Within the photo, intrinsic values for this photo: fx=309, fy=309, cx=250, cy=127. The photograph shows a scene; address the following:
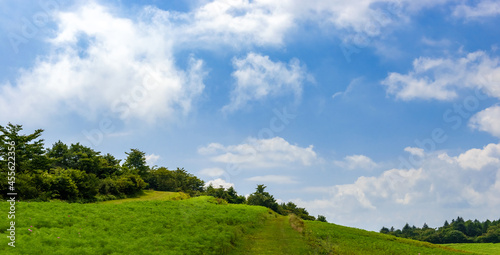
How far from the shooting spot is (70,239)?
18375 millimetres

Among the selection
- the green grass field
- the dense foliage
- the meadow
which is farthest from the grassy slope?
the dense foliage

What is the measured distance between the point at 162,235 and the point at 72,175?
110 ft

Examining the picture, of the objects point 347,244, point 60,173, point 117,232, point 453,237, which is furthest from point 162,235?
point 453,237

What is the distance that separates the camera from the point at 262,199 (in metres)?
90.1

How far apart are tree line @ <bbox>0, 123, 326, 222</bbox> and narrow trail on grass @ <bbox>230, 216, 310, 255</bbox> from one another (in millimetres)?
31621

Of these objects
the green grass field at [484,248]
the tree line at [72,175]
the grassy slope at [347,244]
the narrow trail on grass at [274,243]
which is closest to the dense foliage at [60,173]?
the tree line at [72,175]

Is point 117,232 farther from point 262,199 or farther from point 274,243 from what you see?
point 262,199

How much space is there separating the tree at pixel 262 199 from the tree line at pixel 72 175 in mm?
290

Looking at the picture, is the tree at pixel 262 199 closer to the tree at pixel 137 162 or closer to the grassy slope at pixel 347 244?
the tree at pixel 137 162

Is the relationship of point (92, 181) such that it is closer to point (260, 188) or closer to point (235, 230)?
point (235, 230)

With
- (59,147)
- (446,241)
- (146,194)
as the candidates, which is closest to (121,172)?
(146,194)

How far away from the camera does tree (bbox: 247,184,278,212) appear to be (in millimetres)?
89938

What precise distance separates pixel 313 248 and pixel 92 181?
41637mm

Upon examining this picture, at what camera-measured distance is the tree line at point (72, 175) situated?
43344 millimetres
